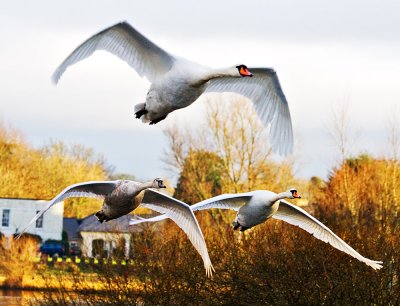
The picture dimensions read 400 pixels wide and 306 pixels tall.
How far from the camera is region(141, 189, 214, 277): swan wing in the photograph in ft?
63.2

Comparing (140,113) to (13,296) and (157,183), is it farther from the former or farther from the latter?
(13,296)

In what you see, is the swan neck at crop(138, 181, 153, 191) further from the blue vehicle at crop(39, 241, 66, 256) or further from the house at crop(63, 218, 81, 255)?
the house at crop(63, 218, 81, 255)

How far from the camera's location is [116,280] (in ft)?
118

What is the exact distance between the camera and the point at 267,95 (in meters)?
19.6

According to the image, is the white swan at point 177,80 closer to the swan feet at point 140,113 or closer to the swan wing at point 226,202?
the swan feet at point 140,113

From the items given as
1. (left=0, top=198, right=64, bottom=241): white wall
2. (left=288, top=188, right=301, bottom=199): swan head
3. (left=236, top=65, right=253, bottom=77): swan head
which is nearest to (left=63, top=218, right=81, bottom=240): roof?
(left=0, top=198, right=64, bottom=241): white wall

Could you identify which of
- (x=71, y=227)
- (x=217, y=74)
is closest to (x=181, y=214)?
(x=217, y=74)

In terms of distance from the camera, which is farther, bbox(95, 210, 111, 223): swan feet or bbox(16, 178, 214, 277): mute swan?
bbox(95, 210, 111, 223): swan feet

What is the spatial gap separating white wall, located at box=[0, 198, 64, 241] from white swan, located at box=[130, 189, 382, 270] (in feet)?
227

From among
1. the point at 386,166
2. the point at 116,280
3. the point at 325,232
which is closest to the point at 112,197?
the point at 325,232

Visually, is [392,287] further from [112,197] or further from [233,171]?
[233,171]

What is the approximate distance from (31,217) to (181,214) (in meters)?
73.7

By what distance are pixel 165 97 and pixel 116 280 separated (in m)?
20.4

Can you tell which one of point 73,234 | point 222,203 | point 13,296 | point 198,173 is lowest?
point 13,296
